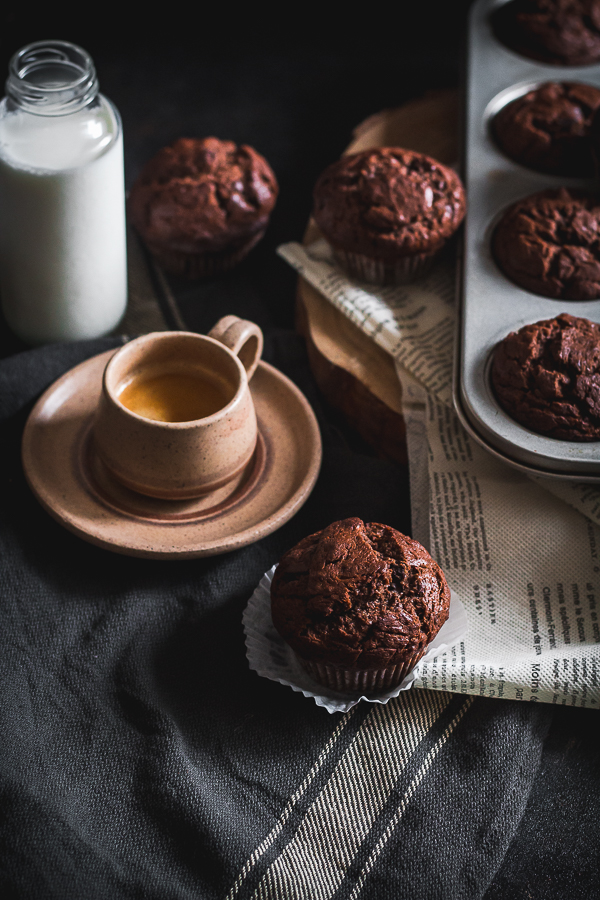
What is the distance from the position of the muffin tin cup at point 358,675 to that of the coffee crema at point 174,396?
44 centimetres

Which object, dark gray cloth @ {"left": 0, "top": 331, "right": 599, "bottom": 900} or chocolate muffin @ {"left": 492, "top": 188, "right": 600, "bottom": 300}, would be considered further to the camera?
chocolate muffin @ {"left": 492, "top": 188, "right": 600, "bottom": 300}

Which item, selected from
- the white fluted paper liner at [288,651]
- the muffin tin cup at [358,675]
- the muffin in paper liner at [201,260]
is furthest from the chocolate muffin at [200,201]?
the muffin tin cup at [358,675]

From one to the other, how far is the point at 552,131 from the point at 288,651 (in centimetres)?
Answer: 126

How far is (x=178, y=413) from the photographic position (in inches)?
53.2

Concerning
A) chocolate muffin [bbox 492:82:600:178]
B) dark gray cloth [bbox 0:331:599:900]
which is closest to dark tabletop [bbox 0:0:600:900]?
dark gray cloth [bbox 0:331:599:900]

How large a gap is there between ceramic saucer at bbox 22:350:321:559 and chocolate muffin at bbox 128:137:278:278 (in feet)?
1.23

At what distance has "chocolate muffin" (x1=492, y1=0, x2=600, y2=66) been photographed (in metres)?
1.96

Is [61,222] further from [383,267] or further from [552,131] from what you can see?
[552,131]

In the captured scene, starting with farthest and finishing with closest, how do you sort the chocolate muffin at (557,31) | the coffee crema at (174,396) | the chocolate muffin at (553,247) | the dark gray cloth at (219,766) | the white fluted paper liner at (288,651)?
the chocolate muffin at (557,31), the chocolate muffin at (553,247), the coffee crema at (174,396), the white fluted paper liner at (288,651), the dark gray cloth at (219,766)

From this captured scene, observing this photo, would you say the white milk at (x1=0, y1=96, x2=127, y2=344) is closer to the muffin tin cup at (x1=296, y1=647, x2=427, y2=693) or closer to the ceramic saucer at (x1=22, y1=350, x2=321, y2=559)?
the ceramic saucer at (x1=22, y1=350, x2=321, y2=559)

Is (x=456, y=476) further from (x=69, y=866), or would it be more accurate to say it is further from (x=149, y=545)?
(x=69, y=866)

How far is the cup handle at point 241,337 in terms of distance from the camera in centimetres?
136

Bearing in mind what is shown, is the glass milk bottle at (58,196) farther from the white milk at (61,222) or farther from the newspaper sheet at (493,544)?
the newspaper sheet at (493,544)

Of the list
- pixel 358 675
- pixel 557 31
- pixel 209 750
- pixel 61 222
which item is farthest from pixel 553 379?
pixel 557 31
